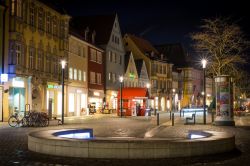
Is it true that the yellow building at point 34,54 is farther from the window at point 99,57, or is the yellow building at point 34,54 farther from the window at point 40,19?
the window at point 99,57

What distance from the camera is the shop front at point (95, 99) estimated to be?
60950mm

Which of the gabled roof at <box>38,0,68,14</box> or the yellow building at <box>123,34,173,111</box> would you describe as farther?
the yellow building at <box>123,34,173,111</box>

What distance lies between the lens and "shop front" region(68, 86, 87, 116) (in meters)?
53.7

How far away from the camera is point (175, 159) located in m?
14.2

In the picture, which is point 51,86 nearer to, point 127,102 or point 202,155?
point 127,102

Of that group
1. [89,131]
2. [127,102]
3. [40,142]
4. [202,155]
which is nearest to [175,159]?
[202,155]

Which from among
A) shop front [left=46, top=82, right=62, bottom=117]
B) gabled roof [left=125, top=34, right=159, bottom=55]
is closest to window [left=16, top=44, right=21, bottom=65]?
shop front [left=46, top=82, right=62, bottom=117]

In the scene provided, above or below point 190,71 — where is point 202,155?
below

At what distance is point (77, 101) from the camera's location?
56156 mm

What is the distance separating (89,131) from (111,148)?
685cm

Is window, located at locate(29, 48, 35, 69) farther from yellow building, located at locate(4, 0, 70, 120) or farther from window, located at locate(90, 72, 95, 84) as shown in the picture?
window, located at locate(90, 72, 95, 84)

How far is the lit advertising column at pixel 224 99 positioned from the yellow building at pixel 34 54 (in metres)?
15.6

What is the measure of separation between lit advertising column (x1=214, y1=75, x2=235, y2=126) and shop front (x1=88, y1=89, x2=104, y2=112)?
1174 inches

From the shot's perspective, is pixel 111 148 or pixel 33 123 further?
pixel 33 123
